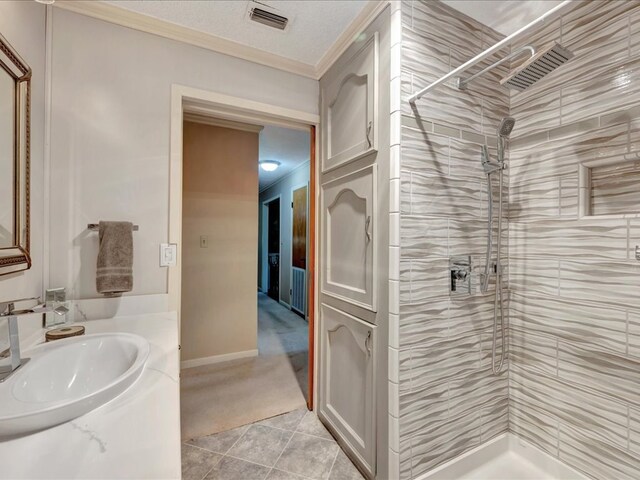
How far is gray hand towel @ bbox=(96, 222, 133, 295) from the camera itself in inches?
54.6

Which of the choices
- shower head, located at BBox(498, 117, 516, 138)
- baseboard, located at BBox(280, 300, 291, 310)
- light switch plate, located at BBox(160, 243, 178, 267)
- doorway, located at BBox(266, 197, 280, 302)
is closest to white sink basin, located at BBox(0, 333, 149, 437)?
light switch plate, located at BBox(160, 243, 178, 267)

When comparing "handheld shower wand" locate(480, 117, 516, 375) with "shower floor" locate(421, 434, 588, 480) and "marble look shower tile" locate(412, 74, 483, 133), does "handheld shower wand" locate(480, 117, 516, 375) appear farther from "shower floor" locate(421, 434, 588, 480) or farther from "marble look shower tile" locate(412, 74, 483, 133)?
"shower floor" locate(421, 434, 588, 480)

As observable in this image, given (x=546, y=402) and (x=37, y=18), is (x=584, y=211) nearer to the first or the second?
(x=546, y=402)

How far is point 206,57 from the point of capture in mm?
1694

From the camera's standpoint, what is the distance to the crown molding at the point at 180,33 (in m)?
1.44

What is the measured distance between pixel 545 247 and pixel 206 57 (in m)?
2.14

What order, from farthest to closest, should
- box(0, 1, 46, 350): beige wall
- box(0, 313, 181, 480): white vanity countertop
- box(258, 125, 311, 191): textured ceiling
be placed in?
box(258, 125, 311, 191): textured ceiling < box(0, 1, 46, 350): beige wall < box(0, 313, 181, 480): white vanity countertop

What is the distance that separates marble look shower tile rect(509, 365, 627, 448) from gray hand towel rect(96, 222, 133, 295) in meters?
2.14

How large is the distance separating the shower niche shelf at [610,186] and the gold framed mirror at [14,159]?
2.36m

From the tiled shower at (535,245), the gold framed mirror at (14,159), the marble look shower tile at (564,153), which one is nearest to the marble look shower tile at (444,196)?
the tiled shower at (535,245)

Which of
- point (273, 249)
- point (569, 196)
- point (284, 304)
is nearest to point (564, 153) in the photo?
point (569, 196)

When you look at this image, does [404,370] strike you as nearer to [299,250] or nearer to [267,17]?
[267,17]

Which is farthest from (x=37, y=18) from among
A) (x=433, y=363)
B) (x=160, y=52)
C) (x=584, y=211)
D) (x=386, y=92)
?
(x=584, y=211)

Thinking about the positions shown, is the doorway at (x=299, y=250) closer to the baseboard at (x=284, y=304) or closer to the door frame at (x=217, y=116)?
the baseboard at (x=284, y=304)
